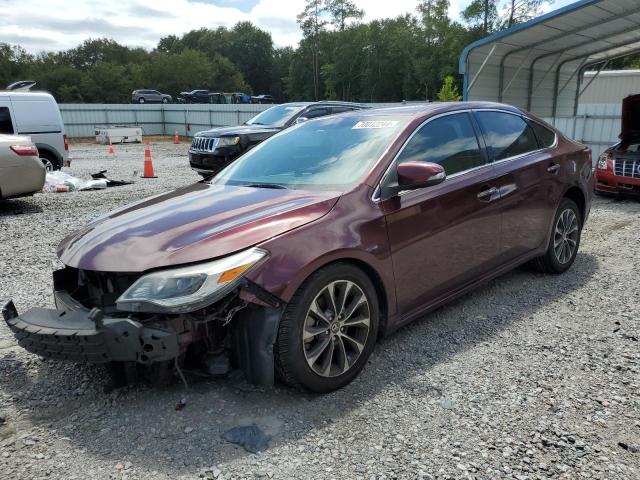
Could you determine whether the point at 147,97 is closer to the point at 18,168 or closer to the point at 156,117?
the point at 156,117

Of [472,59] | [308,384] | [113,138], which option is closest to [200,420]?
[308,384]

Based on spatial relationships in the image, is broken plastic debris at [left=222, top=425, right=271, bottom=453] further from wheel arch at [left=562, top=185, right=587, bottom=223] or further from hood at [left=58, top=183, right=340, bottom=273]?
wheel arch at [left=562, top=185, right=587, bottom=223]

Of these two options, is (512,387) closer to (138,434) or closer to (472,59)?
(138,434)

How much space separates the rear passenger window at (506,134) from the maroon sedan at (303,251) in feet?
0.06

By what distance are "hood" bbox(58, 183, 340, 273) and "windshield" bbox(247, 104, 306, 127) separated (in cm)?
815

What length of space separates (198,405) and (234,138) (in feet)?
26.0

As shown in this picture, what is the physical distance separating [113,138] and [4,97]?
50.3 ft

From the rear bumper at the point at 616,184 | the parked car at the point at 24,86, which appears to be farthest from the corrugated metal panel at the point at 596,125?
the parked car at the point at 24,86

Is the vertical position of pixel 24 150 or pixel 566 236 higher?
pixel 24 150

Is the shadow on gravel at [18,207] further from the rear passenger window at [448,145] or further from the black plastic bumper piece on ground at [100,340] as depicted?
the rear passenger window at [448,145]

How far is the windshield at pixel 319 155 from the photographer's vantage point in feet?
11.1

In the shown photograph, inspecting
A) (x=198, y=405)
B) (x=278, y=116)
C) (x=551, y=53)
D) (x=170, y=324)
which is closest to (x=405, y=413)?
(x=198, y=405)

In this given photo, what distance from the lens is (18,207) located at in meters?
9.02

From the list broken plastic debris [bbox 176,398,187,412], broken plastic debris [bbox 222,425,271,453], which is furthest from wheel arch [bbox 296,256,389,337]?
broken plastic debris [bbox 176,398,187,412]
